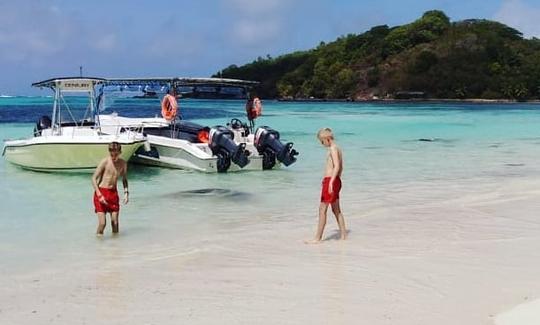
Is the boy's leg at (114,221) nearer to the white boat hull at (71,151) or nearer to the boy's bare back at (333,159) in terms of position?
the boy's bare back at (333,159)

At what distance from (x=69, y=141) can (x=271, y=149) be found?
501 centimetres

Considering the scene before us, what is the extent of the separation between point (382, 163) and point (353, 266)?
42.0ft

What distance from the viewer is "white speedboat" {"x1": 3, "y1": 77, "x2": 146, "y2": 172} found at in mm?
16609

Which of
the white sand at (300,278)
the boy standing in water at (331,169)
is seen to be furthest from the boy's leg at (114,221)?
the boy standing in water at (331,169)

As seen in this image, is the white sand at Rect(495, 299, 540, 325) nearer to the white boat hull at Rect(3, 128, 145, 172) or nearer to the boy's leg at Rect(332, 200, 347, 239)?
the boy's leg at Rect(332, 200, 347, 239)

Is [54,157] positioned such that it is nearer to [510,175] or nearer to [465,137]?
[510,175]

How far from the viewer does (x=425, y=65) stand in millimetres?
136125

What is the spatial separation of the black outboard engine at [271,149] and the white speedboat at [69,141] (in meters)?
2.99

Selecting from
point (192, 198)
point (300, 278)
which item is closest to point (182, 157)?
point (192, 198)

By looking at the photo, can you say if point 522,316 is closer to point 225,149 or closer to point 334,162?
point 334,162

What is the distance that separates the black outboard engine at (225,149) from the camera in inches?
666

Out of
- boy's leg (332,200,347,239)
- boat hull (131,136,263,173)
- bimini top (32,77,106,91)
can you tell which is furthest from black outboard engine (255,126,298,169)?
boy's leg (332,200,347,239)

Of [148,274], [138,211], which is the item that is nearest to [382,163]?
[138,211]

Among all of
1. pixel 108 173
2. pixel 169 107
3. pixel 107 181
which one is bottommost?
pixel 107 181
